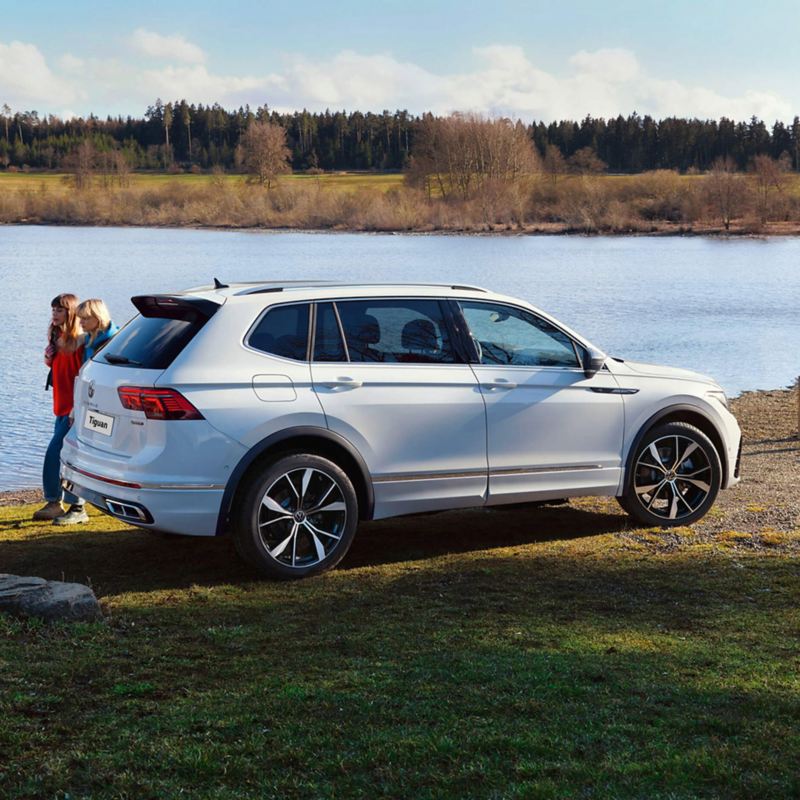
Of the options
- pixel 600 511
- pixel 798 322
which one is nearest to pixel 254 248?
pixel 798 322

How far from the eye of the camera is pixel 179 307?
7273 mm

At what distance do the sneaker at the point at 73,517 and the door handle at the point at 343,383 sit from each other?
311cm

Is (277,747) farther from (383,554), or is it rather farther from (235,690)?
(383,554)

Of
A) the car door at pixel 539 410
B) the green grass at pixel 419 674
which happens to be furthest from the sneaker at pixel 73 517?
the car door at pixel 539 410

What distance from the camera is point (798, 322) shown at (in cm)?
3616

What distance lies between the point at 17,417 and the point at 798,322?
24912mm

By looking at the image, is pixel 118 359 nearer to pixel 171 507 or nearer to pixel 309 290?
pixel 171 507

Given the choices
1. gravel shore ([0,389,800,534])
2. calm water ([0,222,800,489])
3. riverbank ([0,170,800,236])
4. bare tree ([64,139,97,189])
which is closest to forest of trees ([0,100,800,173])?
bare tree ([64,139,97,189])

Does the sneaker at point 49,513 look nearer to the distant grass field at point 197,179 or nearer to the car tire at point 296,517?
the car tire at point 296,517

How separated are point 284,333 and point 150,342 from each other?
2.63ft

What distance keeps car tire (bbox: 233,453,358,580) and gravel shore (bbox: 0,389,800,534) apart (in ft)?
9.54

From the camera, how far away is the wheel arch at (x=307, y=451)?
23.0ft

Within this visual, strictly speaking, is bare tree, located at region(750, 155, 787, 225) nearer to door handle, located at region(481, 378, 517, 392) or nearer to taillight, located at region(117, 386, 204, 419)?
door handle, located at region(481, 378, 517, 392)

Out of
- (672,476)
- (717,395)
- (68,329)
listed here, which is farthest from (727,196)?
(68,329)
